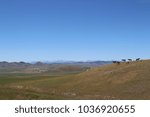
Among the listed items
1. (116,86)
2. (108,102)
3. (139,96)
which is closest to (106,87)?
(116,86)

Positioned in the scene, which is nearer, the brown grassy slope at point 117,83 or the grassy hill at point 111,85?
the grassy hill at point 111,85

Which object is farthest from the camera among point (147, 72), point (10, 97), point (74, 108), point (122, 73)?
point (122, 73)

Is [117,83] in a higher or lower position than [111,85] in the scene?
higher

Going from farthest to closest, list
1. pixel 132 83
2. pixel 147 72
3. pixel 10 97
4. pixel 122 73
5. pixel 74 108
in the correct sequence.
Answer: pixel 122 73 → pixel 147 72 → pixel 132 83 → pixel 10 97 → pixel 74 108

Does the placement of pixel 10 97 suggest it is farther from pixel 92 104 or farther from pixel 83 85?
pixel 83 85

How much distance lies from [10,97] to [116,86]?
3831cm

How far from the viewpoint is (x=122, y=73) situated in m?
75.8

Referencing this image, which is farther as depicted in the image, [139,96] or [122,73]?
[122,73]

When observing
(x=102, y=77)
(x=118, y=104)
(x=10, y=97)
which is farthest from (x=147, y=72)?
(x=118, y=104)

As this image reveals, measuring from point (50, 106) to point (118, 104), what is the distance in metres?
3.09

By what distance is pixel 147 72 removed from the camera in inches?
2778

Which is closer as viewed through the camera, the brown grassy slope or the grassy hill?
the grassy hill

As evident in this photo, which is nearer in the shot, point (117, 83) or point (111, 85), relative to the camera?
point (111, 85)

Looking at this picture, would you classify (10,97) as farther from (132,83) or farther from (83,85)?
(83,85)
